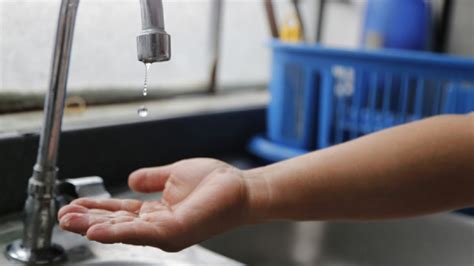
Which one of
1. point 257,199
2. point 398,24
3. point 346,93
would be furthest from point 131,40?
point 398,24

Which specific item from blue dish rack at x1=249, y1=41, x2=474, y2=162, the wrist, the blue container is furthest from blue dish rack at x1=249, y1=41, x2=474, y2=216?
the wrist

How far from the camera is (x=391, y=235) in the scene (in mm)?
1094

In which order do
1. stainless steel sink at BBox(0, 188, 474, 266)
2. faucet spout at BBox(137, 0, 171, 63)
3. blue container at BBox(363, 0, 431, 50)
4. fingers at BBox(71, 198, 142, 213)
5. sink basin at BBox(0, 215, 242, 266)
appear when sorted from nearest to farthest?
1. faucet spout at BBox(137, 0, 171, 63)
2. fingers at BBox(71, 198, 142, 213)
3. sink basin at BBox(0, 215, 242, 266)
4. stainless steel sink at BBox(0, 188, 474, 266)
5. blue container at BBox(363, 0, 431, 50)

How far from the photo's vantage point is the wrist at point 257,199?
0.67m

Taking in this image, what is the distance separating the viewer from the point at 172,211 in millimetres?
632

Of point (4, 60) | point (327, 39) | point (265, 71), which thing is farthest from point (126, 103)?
point (327, 39)

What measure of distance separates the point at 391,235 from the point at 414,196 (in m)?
0.43

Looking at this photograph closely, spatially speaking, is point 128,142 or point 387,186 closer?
point 387,186

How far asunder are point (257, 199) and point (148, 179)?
0.50 ft

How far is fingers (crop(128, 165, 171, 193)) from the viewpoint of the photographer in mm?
723

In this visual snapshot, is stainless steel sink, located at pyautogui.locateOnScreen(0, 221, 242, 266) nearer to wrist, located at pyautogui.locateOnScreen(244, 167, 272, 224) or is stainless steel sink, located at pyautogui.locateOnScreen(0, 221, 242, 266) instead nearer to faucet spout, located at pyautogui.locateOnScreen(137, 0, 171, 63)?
wrist, located at pyautogui.locateOnScreen(244, 167, 272, 224)

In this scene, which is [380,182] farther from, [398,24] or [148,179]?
[398,24]

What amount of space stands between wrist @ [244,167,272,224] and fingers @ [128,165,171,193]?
11 cm

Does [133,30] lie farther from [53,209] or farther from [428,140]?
[428,140]
